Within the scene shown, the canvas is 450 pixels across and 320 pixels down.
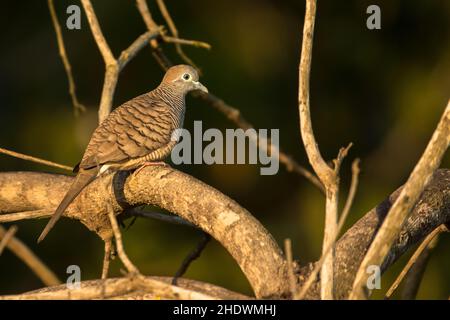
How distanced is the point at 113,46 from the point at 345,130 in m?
2.25

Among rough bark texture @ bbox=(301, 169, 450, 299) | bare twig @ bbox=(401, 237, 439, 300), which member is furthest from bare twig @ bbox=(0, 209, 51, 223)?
bare twig @ bbox=(401, 237, 439, 300)

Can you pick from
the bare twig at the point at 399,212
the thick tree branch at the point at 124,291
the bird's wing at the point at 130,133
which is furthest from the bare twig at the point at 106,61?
the bare twig at the point at 399,212

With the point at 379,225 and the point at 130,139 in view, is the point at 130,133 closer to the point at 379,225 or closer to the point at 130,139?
the point at 130,139

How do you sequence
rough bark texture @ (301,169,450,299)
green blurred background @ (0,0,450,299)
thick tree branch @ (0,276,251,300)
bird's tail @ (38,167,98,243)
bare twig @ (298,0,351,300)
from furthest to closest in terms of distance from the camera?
green blurred background @ (0,0,450,299)
bird's tail @ (38,167,98,243)
rough bark texture @ (301,169,450,299)
bare twig @ (298,0,351,300)
thick tree branch @ (0,276,251,300)

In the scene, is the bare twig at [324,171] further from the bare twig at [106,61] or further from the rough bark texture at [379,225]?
the bare twig at [106,61]

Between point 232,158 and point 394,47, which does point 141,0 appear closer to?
point 232,158

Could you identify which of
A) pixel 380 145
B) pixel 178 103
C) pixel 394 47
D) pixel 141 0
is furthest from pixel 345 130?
pixel 141 0

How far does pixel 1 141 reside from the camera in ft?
26.5

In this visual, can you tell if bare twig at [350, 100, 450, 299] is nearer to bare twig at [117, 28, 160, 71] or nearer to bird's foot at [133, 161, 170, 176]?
bird's foot at [133, 161, 170, 176]

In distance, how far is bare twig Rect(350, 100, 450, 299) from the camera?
118 inches

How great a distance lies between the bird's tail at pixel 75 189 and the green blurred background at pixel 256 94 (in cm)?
302

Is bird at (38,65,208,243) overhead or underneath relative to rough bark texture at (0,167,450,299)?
overhead

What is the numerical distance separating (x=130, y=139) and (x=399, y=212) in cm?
232

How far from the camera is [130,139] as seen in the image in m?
5.05
